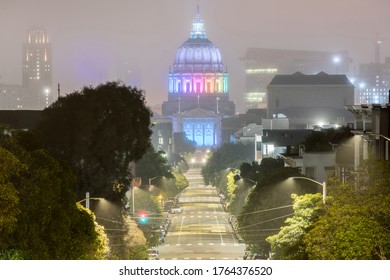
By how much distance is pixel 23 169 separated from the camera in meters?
53.4

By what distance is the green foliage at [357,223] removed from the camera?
52.3 m

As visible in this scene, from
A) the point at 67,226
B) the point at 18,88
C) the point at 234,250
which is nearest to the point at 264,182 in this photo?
the point at 234,250

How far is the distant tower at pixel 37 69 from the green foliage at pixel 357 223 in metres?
64.8

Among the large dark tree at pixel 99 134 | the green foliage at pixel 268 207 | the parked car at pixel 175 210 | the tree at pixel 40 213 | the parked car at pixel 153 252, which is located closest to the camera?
the tree at pixel 40 213

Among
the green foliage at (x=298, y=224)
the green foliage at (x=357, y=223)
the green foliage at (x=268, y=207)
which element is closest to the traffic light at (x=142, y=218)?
the green foliage at (x=268, y=207)

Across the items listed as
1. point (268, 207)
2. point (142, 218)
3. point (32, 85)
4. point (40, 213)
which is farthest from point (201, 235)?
point (40, 213)

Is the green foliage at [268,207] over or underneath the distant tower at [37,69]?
underneath

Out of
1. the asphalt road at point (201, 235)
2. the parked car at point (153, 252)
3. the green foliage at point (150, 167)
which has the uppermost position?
the green foliage at point (150, 167)

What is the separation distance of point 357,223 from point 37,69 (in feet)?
326

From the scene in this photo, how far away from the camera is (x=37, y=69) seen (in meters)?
150

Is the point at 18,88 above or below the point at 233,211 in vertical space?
above

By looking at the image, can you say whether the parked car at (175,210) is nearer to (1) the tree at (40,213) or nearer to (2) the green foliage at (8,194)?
(1) the tree at (40,213)
